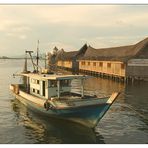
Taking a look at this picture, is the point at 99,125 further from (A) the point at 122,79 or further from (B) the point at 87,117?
(A) the point at 122,79

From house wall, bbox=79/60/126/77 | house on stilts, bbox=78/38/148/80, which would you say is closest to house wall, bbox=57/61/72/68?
house wall, bbox=79/60/126/77

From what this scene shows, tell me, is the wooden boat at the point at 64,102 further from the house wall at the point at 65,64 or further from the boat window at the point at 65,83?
the house wall at the point at 65,64

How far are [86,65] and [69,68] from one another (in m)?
18.5

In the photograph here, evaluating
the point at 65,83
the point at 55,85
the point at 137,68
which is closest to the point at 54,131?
the point at 55,85

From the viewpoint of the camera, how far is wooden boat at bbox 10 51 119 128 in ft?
77.2

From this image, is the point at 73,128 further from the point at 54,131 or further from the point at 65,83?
the point at 65,83

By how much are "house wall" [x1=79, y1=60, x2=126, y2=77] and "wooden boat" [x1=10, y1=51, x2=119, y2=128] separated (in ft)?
95.4

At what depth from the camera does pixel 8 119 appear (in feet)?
91.1

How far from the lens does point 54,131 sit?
23359mm

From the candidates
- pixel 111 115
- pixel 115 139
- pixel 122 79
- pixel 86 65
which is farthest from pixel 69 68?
pixel 115 139

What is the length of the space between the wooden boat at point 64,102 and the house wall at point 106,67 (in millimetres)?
29076

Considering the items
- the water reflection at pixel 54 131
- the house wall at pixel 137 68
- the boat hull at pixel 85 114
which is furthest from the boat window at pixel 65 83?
the house wall at pixel 137 68

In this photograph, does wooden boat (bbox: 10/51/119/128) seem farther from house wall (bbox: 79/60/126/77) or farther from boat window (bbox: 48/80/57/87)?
house wall (bbox: 79/60/126/77)

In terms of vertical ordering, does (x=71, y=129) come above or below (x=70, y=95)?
below
